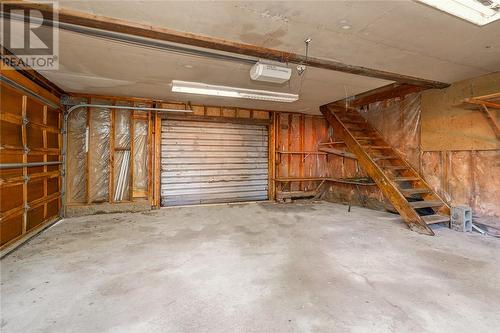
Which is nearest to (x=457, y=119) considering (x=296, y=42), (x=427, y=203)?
(x=427, y=203)

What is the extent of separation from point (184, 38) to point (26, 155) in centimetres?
292

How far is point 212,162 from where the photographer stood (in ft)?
19.2

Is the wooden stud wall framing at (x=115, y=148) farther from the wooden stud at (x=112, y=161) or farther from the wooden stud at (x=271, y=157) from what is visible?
the wooden stud at (x=271, y=157)

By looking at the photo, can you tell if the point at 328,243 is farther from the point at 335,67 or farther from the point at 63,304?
the point at 63,304

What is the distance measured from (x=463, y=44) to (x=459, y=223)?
9.06 feet

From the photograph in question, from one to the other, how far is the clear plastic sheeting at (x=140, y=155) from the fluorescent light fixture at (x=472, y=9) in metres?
5.20

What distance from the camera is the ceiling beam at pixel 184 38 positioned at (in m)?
2.08

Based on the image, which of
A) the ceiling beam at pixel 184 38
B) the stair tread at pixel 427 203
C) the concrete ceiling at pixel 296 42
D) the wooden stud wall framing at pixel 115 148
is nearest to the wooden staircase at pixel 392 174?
the stair tread at pixel 427 203

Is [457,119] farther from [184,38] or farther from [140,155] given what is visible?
[140,155]

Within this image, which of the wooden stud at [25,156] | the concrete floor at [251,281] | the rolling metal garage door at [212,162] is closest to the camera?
the concrete floor at [251,281]

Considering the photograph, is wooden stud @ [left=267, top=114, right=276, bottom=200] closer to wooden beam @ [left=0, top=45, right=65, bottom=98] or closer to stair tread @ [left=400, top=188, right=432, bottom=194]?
stair tread @ [left=400, top=188, right=432, bottom=194]

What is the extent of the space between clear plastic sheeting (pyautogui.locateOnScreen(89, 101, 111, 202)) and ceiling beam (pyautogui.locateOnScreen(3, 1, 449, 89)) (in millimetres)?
3011

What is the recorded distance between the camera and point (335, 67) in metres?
3.21

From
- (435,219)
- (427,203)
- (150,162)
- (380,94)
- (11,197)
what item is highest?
(380,94)
